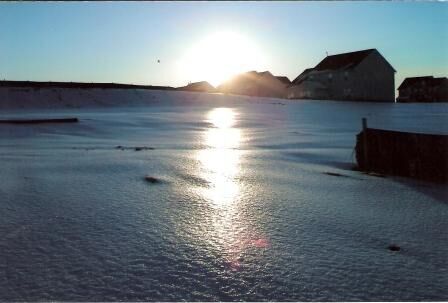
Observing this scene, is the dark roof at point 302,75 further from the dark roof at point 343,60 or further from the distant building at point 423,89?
the distant building at point 423,89

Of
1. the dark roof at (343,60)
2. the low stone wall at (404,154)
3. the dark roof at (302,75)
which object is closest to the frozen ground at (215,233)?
the low stone wall at (404,154)

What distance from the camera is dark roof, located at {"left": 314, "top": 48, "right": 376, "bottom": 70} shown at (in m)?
34.8

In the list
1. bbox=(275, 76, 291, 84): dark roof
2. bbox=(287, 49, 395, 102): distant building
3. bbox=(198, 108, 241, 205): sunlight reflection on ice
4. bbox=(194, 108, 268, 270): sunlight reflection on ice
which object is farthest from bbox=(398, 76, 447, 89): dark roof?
bbox=(194, 108, 268, 270): sunlight reflection on ice

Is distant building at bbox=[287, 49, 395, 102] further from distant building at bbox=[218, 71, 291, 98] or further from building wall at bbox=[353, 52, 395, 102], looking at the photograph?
distant building at bbox=[218, 71, 291, 98]

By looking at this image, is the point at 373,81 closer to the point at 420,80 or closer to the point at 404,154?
the point at 420,80

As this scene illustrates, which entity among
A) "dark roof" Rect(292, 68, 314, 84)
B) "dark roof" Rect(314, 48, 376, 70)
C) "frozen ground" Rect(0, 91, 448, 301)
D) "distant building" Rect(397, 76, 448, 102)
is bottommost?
"frozen ground" Rect(0, 91, 448, 301)

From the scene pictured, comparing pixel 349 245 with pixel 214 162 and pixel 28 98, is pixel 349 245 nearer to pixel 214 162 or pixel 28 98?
pixel 214 162

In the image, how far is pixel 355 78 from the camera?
34875mm

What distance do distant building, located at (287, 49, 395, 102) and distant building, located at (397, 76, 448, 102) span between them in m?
8.72

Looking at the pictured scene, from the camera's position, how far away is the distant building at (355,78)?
114 ft

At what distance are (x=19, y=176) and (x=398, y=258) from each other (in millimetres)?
3256

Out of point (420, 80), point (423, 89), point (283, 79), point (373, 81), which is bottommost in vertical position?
point (423, 89)

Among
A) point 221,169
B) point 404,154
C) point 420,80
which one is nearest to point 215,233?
point 221,169

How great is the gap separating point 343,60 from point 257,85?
14216 mm
